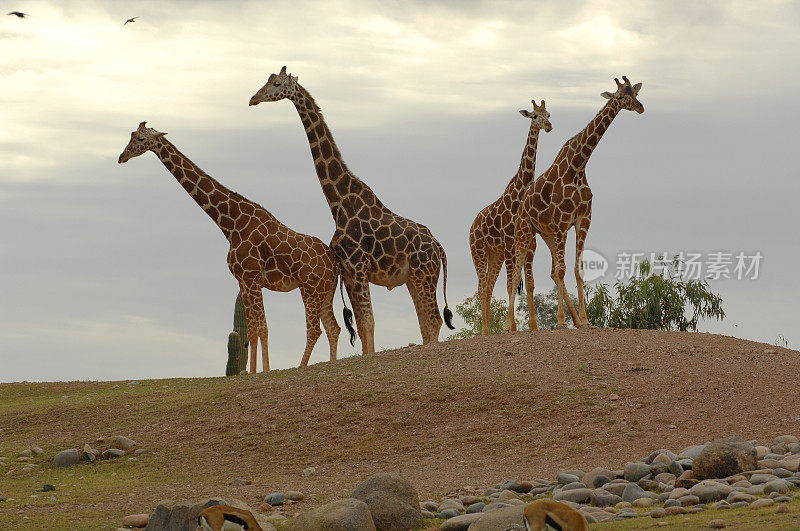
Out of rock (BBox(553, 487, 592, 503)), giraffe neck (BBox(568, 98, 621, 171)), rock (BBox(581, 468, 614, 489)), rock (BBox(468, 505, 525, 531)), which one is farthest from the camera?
giraffe neck (BBox(568, 98, 621, 171))

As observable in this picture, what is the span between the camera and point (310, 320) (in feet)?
70.1

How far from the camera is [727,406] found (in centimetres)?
1563

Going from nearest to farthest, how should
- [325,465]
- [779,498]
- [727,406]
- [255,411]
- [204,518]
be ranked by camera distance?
[204,518]
[779,498]
[325,465]
[727,406]
[255,411]

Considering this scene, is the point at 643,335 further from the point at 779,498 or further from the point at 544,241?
the point at 779,498

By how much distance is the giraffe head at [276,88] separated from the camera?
2123 centimetres

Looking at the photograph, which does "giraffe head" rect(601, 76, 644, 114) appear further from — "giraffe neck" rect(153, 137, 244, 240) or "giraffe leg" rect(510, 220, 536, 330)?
"giraffe neck" rect(153, 137, 244, 240)

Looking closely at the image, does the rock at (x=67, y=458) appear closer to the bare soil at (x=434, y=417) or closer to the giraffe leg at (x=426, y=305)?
the bare soil at (x=434, y=417)

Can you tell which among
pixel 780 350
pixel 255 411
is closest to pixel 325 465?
pixel 255 411

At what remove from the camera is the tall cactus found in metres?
26.2

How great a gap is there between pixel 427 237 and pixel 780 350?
7.87m

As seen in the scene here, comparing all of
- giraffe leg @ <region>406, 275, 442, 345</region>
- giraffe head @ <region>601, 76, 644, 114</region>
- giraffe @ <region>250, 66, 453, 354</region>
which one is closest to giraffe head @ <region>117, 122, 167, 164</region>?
giraffe @ <region>250, 66, 453, 354</region>

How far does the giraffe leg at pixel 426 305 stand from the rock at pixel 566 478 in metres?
9.03

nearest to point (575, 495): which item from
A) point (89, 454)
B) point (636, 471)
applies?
point (636, 471)

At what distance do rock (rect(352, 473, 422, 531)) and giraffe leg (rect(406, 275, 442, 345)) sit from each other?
401 inches
